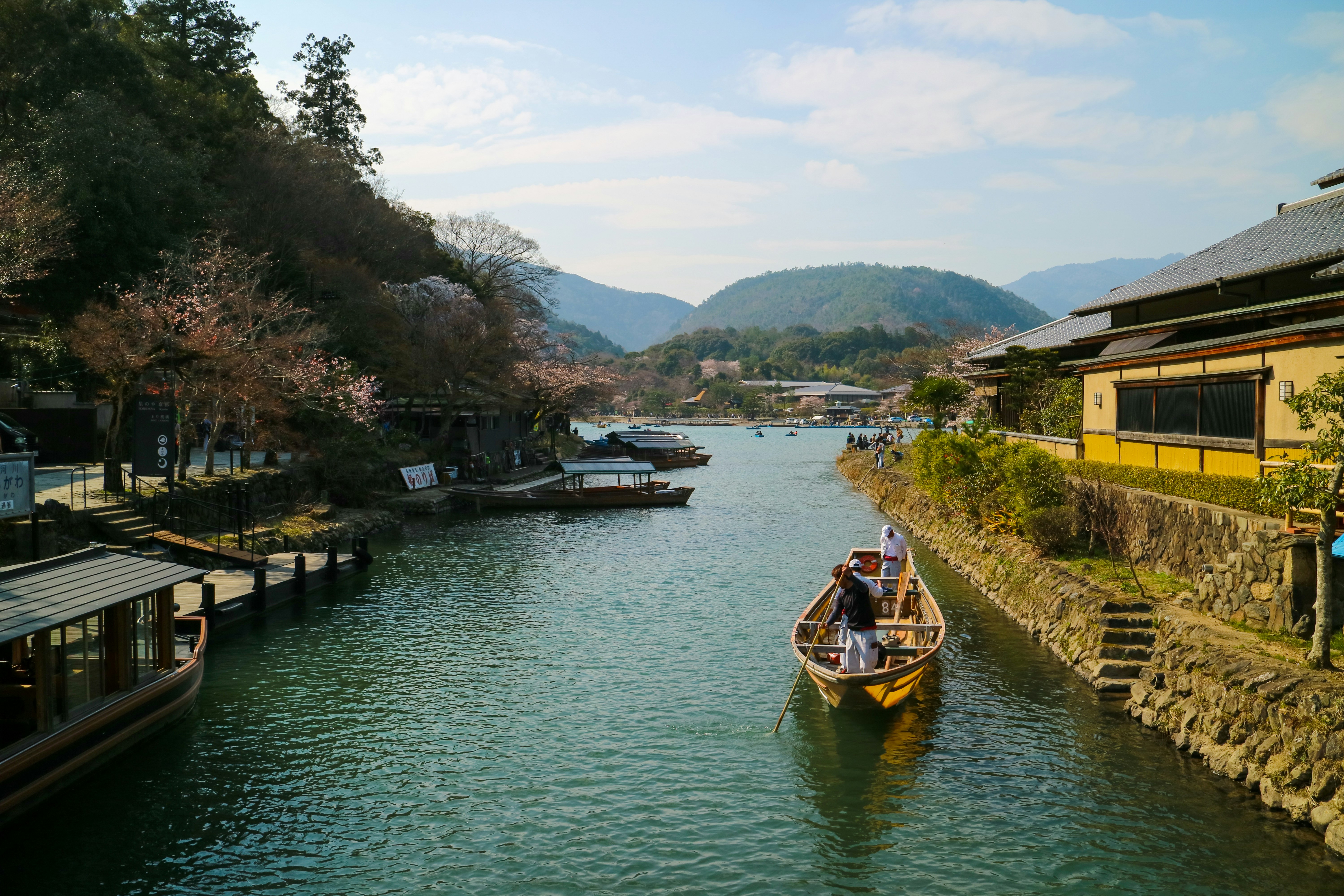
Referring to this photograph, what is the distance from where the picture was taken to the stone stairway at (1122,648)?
52.5ft

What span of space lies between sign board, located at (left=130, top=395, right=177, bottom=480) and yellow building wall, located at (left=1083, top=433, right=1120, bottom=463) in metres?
25.8

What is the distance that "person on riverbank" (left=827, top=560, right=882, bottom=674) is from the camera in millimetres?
→ 14453

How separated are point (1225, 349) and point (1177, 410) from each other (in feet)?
8.71

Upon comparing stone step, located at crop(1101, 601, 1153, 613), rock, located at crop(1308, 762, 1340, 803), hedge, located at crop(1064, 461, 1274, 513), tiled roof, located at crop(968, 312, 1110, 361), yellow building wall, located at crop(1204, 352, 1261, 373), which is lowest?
rock, located at crop(1308, 762, 1340, 803)

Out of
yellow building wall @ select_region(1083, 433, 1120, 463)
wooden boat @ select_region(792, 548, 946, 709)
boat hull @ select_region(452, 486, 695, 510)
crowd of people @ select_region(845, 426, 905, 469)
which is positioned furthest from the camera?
crowd of people @ select_region(845, 426, 905, 469)

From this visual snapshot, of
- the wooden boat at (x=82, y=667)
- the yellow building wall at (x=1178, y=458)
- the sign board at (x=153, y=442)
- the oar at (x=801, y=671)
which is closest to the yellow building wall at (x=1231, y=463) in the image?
the yellow building wall at (x=1178, y=458)

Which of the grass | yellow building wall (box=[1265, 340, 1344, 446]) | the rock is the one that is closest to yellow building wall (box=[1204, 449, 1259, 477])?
yellow building wall (box=[1265, 340, 1344, 446])

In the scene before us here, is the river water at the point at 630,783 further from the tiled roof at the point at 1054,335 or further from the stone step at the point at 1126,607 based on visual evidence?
the tiled roof at the point at 1054,335

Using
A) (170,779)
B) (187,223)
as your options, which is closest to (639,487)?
(187,223)

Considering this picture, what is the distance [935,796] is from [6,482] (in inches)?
682

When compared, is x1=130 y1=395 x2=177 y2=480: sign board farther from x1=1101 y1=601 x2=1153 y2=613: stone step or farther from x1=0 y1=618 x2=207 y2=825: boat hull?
x1=1101 y1=601 x2=1153 y2=613: stone step

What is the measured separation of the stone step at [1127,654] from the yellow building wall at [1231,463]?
422 centimetres

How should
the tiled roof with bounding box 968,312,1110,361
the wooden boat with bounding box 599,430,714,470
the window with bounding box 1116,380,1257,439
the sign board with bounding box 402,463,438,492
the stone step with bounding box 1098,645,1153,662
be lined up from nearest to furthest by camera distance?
the stone step with bounding box 1098,645,1153,662 → the window with bounding box 1116,380,1257,439 → the tiled roof with bounding box 968,312,1110,361 → the sign board with bounding box 402,463,438,492 → the wooden boat with bounding box 599,430,714,470

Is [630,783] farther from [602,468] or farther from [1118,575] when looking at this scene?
[602,468]
